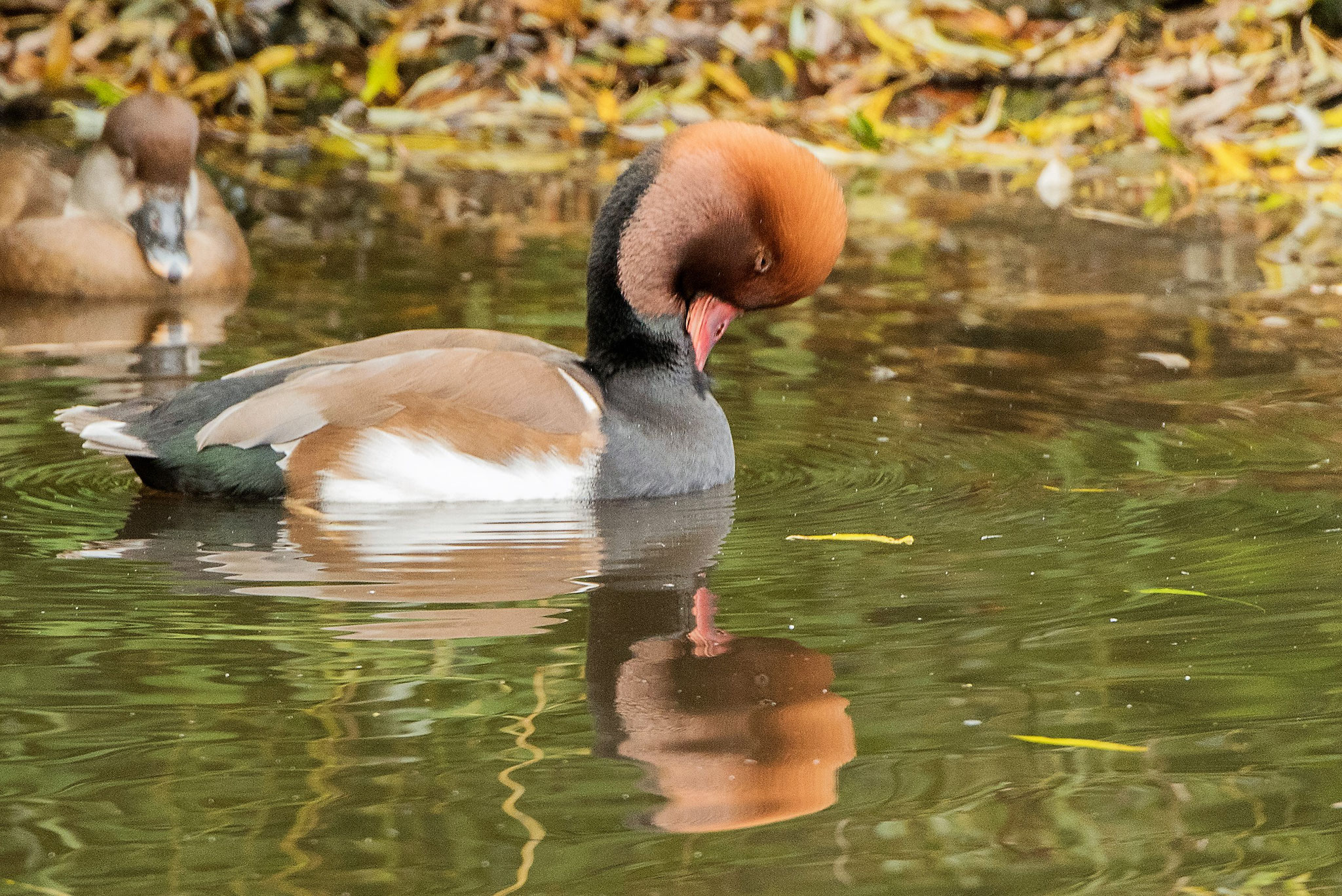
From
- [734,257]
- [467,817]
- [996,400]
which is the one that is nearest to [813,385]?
[996,400]

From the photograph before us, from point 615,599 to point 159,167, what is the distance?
5069mm

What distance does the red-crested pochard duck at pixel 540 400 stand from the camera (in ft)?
17.9

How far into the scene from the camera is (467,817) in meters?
3.36

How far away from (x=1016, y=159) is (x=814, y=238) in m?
7.06

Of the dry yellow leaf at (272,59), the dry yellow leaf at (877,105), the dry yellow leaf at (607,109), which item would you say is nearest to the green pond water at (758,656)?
the dry yellow leaf at (877,105)

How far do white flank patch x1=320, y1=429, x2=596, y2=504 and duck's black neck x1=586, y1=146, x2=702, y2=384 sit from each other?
1.30ft

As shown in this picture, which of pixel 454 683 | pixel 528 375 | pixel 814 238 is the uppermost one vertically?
pixel 814 238

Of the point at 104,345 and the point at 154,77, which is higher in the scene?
the point at 154,77

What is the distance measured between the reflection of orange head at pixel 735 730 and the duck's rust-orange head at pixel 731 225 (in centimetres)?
150

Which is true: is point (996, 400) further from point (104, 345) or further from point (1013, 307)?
point (104, 345)

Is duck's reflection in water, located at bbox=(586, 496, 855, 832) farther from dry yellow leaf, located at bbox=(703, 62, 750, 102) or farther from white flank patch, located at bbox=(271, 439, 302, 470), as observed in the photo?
dry yellow leaf, located at bbox=(703, 62, 750, 102)

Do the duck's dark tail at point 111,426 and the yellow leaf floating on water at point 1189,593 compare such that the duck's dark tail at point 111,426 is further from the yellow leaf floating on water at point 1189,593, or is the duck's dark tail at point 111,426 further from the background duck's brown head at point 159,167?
the background duck's brown head at point 159,167

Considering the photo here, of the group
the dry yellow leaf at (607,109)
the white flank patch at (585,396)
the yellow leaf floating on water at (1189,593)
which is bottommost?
the yellow leaf floating on water at (1189,593)

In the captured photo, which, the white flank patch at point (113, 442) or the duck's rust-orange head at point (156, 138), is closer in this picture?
the white flank patch at point (113, 442)
